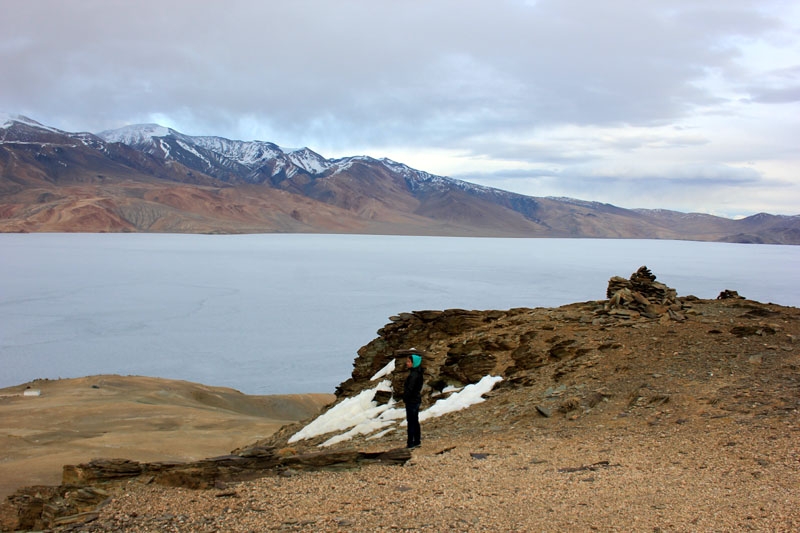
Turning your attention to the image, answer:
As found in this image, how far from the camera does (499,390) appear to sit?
37.2 ft

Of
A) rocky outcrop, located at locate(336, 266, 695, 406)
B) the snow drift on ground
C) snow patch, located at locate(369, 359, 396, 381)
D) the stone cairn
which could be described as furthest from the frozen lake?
the stone cairn

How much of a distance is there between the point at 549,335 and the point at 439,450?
515 centimetres

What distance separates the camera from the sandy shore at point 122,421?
14289 millimetres

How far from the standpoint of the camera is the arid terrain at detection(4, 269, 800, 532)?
578cm

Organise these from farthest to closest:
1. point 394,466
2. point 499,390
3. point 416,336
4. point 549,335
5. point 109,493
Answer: point 416,336
point 549,335
point 499,390
point 394,466
point 109,493

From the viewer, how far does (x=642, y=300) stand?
1370cm

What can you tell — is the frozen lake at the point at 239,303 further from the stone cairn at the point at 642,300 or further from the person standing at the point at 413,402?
the person standing at the point at 413,402

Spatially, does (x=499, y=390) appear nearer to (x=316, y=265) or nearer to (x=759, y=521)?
(x=759, y=521)

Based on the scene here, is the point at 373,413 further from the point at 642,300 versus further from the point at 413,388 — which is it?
the point at 642,300

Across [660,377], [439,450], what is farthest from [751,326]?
[439,450]

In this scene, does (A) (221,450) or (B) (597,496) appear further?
(A) (221,450)

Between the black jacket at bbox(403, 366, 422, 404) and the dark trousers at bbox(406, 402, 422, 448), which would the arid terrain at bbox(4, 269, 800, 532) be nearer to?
the dark trousers at bbox(406, 402, 422, 448)

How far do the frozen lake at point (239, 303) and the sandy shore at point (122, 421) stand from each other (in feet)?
13.9

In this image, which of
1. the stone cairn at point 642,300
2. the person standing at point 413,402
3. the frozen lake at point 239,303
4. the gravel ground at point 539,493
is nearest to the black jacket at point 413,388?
the person standing at point 413,402
